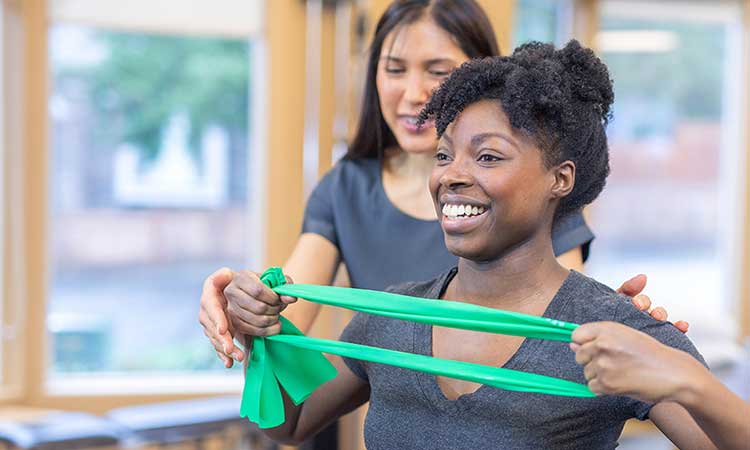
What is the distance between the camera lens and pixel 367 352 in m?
1.43

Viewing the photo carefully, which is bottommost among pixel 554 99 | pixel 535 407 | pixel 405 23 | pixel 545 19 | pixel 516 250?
pixel 535 407

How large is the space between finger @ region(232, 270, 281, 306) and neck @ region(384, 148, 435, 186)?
628 mm

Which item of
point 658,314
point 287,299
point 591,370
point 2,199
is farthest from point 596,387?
point 2,199

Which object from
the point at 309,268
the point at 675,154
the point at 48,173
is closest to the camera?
the point at 309,268

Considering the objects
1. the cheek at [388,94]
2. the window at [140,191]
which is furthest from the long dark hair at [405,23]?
the window at [140,191]

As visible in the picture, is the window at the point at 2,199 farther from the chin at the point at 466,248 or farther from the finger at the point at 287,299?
the chin at the point at 466,248

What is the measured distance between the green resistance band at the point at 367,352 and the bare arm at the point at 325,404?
27 millimetres

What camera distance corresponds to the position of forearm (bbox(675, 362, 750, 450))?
111cm

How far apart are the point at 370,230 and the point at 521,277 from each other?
2.40ft

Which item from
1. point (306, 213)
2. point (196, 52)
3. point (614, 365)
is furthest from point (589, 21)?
point (614, 365)

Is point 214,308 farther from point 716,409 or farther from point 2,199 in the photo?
point 2,199

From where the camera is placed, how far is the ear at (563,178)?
1.40 metres

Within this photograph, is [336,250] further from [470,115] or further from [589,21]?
[589,21]

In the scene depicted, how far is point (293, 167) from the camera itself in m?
4.61
